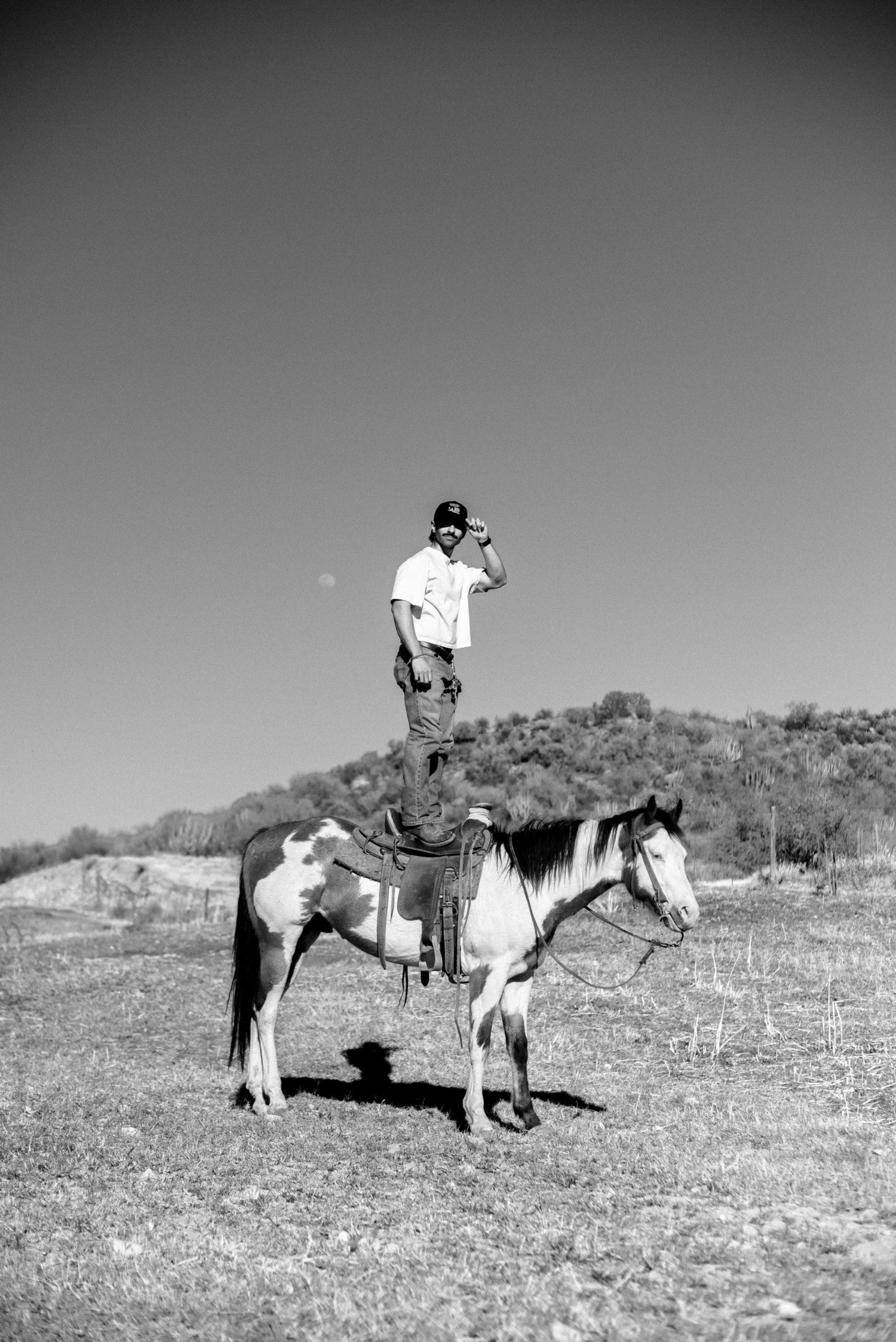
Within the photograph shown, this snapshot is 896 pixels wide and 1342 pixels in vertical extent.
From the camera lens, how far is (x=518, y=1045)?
7.12 m

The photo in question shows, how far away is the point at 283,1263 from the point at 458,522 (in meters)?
4.97

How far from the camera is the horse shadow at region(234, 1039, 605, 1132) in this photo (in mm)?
7516

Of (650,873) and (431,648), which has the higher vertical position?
(431,648)

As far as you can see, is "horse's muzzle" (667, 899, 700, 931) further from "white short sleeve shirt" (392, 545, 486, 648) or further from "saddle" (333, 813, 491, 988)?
"white short sleeve shirt" (392, 545, 486, 648)

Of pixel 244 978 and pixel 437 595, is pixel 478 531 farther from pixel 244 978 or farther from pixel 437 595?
pixel 244 978

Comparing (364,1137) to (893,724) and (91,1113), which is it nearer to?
(91,1113)

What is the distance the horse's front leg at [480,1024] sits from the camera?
6.86 metres

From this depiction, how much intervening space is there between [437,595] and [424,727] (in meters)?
0.98

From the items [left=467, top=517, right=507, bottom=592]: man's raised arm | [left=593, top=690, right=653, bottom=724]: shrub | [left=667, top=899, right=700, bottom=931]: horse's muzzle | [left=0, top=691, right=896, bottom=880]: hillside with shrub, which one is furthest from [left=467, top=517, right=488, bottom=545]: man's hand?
[left=593, top=690, right=653, bottom=724]: shrub

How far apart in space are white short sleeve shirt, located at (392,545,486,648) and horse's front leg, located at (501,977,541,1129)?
258cm

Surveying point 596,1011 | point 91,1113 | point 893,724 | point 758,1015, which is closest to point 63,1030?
point 91,1113

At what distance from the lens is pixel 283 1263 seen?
459 cm

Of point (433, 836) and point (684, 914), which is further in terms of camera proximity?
point (433, 836)

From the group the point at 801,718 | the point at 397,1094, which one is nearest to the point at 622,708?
the point at 801,718
